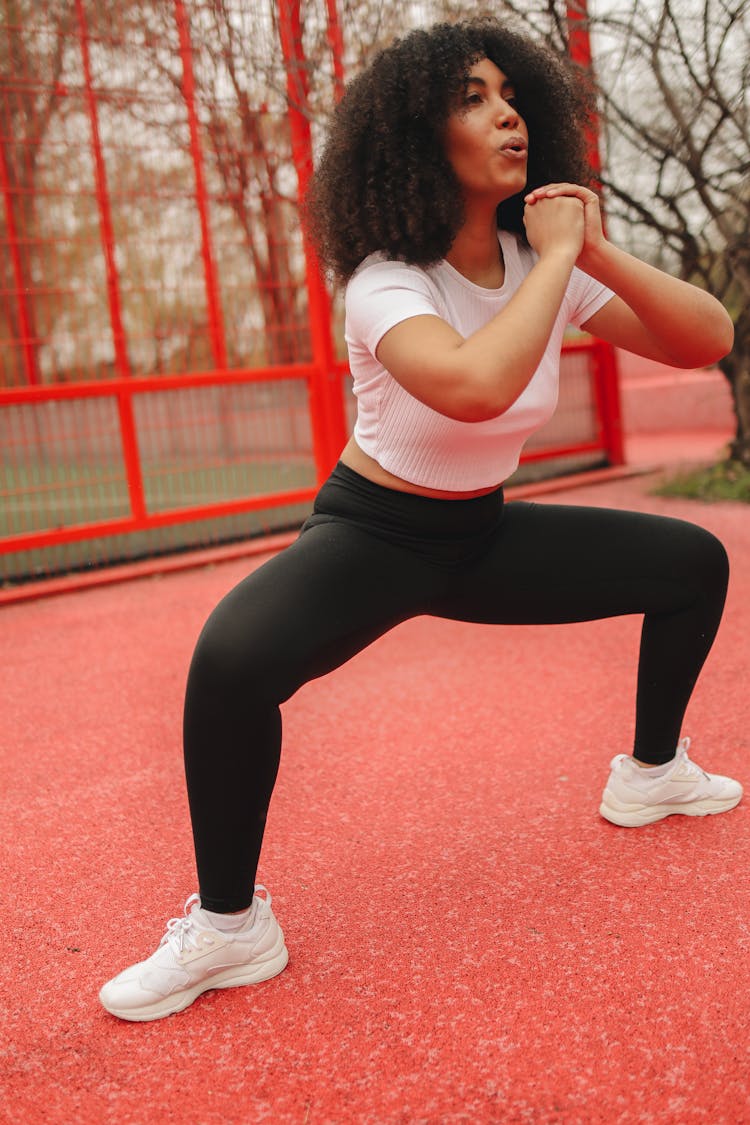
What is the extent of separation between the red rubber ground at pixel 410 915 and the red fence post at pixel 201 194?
331 cm

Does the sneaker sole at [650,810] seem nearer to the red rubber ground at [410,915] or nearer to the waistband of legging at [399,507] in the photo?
the red rubber ground at [410,915]

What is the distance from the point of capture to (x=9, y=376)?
577cm

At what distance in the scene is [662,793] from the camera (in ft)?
7.43

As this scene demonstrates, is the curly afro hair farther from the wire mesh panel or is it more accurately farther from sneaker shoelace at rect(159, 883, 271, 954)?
the wire mesh panel

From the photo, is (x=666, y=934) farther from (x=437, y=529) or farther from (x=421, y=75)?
(x=421, y=75)

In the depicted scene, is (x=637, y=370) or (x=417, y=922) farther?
(x=637, y=370)

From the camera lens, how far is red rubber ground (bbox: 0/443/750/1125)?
4.92 ft

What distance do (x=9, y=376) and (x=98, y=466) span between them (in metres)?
0.68

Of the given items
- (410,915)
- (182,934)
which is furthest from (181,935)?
(410,915)

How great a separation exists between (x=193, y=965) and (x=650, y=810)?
41.8 inches

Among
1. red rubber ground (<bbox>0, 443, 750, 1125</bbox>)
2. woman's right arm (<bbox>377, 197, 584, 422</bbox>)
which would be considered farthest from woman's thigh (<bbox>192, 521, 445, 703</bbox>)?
red rubber ground (<bbox>0, 443, 750, 1125</bbox>)

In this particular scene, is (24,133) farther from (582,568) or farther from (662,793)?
(662,793)

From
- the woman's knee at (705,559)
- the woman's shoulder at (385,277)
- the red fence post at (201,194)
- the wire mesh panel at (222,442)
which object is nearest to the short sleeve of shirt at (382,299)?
the woman's shoulder at (385,277)

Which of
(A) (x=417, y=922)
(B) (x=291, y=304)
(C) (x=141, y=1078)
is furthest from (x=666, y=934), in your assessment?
(B) (x=291, y=304)
